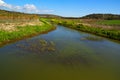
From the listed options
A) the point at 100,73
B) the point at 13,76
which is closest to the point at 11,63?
the point at 13,76

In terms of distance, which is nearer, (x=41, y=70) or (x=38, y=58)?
(x=41, y=70)

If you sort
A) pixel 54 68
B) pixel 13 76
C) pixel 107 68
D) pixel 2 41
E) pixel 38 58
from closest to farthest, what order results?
pixel 13 76 < pixel 54 68 < pixel 107 68 < pixel 38 58 < pixel 2 41

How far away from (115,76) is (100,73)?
871 millimetres

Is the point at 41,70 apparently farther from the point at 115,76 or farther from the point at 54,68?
the point at 115,76

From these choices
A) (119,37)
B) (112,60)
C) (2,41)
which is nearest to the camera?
(112,60)

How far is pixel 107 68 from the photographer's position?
10.6 metres

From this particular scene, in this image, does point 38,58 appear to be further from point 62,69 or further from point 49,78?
point 49,78

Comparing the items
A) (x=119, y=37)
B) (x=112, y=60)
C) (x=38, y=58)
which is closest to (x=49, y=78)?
(x=38, y=58)

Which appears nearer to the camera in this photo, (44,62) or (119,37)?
(44,62)

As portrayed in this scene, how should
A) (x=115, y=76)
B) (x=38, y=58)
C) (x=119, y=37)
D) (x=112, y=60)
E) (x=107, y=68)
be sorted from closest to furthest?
(x=115, y=76) < (x=107, y=68) < (x=38, y=58) < (x=112, y=60) < (x=119, y=37)

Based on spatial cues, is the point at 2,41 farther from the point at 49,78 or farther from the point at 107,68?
the point at 107,68

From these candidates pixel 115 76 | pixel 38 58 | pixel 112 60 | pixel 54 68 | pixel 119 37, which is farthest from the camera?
pixel 119 37

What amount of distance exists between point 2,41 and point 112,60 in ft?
35.6

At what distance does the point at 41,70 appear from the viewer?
9375 millimetres
